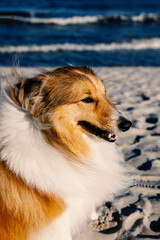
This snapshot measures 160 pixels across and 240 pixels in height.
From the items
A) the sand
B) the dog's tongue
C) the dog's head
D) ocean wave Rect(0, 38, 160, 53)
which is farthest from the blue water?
the dog's tongue

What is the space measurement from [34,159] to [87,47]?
9.30 metres

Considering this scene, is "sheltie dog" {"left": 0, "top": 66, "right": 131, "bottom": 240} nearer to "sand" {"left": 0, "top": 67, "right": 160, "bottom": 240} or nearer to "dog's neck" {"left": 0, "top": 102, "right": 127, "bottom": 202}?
"dog's neck" {"left": 0, "top": 102, "right": 127, "bottom": 202}

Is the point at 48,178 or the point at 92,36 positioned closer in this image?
the point at 48,178

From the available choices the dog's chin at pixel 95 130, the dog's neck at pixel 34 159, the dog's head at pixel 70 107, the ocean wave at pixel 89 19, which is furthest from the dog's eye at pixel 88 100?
the ocean wave at pixel 89 19

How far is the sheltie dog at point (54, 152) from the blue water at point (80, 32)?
522 cm

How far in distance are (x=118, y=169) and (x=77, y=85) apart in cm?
90

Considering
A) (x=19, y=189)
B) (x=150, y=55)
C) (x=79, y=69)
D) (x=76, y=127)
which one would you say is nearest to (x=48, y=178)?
(x=19, y=189)

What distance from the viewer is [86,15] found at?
56.3 feet

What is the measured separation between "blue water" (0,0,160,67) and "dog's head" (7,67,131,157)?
17.0 ft

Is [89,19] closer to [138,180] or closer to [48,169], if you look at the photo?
[138,180]

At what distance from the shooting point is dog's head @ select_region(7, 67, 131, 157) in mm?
2197

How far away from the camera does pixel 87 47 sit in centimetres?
1088

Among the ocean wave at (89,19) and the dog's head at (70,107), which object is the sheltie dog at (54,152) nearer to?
the dog's head at (70,107)

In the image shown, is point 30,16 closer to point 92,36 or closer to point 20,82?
point 92,36
